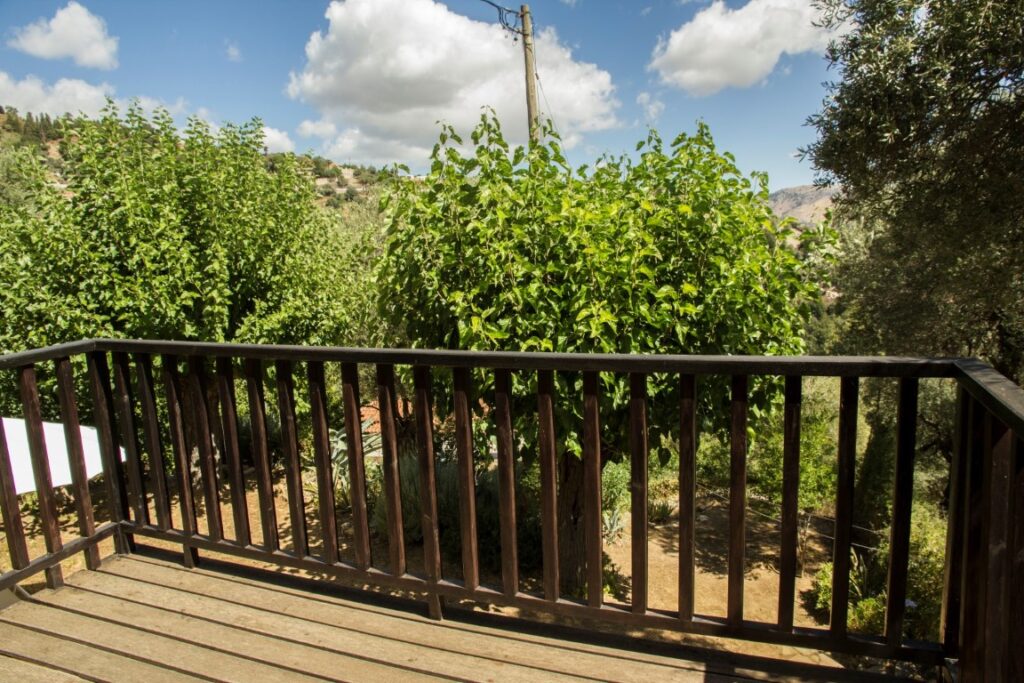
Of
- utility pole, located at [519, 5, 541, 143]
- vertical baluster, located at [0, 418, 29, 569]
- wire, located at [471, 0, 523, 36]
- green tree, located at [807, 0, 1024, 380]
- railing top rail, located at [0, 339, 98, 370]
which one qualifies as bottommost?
vertical baluster, located at [0, 418, 29, 569]

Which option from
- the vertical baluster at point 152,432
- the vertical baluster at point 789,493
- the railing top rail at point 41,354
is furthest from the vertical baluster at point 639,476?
the railing top rail at point 41,354

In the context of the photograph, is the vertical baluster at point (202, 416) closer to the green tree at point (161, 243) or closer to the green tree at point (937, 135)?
the green tree at point (161, 243)

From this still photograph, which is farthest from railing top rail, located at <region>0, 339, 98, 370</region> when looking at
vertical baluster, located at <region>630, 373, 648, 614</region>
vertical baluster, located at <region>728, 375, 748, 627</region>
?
vertical baluster, located at <region>728, 375, 748, 627</region>

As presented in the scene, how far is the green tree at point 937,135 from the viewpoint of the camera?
5.41 meters

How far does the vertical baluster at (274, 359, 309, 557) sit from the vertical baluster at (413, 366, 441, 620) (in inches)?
16.7

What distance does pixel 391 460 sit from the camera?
1.92m

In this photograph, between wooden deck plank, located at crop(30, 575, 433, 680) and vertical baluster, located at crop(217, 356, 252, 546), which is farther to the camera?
vertical baluster, located at crop(217, 356, 252, 546)

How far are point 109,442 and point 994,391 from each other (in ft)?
8.99

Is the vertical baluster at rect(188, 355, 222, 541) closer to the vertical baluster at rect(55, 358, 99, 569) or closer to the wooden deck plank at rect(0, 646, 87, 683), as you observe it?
the vertical baluster at rect(55, 358, 99, 569)

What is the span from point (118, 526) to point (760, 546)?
10.4 metres

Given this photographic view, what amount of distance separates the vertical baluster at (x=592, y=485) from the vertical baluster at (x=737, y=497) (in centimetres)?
35

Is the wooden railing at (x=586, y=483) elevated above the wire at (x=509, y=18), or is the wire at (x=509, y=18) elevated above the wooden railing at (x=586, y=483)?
the wire at (x=509, y=18)

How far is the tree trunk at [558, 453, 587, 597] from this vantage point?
14.8 ft

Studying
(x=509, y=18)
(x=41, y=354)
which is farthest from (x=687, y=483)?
(x=509, y=18)
